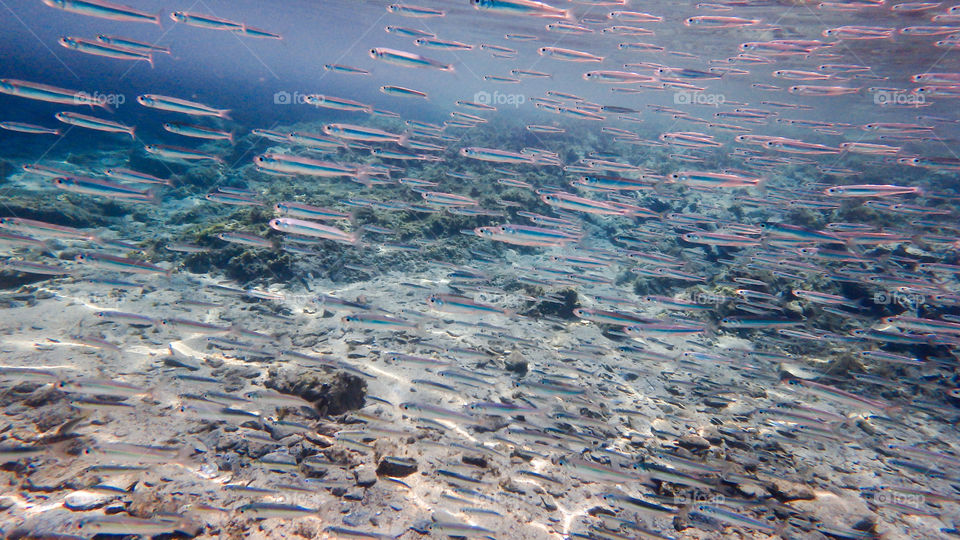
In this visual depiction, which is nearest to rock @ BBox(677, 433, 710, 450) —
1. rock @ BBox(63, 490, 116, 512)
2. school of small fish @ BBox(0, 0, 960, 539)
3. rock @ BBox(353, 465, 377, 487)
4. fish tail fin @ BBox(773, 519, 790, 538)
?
school of small fish @ BBox(0, 0, 960, 539)

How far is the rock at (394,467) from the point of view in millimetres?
4027

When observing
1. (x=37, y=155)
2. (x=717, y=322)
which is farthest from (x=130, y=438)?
(x=37, y=155)

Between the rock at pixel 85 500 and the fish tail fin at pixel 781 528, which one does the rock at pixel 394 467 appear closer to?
the rock at pixel 85 500

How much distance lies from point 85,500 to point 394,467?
258cm

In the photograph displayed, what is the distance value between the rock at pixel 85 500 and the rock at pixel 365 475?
2034 mm

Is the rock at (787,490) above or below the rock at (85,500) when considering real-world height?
above

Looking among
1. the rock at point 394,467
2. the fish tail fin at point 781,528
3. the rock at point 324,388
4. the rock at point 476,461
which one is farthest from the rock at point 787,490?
the rock at point 324,388

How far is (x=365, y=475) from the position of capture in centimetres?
397

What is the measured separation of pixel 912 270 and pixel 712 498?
12153 millimetres

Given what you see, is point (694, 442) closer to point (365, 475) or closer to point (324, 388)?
point (365, 475)

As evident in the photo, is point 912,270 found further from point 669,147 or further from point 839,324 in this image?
point 669,147

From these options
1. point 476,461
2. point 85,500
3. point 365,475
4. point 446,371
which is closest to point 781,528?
point 476,461

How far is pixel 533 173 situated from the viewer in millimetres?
17406

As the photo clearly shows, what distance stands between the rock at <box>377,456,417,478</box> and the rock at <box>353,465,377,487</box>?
9 centimetres
